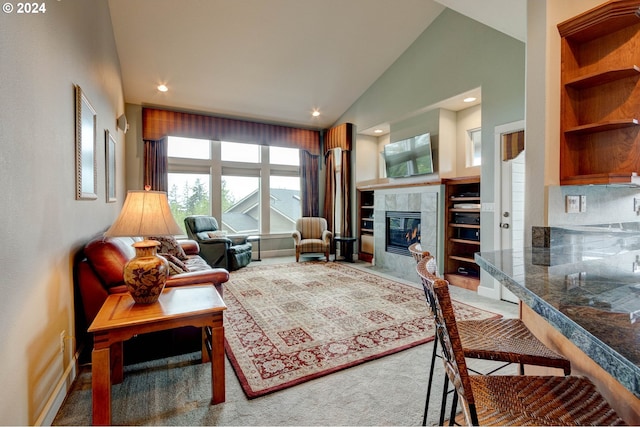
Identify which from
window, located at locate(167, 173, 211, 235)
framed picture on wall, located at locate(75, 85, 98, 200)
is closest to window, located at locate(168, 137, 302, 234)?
window, located at locate(167, 173, 211, 235)

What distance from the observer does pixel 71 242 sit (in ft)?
6.41

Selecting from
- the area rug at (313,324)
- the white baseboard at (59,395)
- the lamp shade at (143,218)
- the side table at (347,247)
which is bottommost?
the area rug at (313,324)

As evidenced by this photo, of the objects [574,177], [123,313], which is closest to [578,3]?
[574,177]

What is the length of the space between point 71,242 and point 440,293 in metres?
2.28

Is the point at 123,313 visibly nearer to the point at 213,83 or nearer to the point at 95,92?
the point at 95,92

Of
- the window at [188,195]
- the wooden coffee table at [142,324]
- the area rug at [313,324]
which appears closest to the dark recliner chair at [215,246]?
the area rug at [313,324]

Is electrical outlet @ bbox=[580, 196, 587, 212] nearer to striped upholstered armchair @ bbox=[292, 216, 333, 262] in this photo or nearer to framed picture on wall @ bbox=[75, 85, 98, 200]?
framed picture on wall @ bbox=[75, 85, 98, 200]

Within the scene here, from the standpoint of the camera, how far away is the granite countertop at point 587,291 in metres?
0.52

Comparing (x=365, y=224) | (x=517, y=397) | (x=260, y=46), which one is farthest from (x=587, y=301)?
(x=365, y=224)

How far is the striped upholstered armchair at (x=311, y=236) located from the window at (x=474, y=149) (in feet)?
9.12

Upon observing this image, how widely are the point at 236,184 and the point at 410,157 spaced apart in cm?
353

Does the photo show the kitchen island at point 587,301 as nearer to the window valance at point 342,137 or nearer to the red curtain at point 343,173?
the red curtain at point 343,173

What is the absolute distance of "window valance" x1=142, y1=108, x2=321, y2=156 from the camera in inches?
207

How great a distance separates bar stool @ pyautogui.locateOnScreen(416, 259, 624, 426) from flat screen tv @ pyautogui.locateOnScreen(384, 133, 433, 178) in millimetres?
3826
